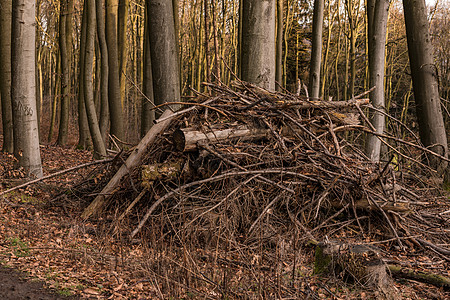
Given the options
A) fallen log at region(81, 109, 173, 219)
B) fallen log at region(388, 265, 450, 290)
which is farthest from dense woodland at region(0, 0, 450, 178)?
fallen log at region(388, 265, 450, 290)

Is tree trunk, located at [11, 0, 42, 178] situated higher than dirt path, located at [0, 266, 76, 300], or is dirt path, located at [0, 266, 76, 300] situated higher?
tree trunk, located at [11, 0, 42, 178]

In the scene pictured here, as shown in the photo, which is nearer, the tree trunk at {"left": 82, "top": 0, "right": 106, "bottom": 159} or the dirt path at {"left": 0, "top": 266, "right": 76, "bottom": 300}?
the dirt path at {"left": 0, "top": 266, "right": 76, "bottom": 300}

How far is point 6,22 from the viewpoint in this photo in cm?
1068

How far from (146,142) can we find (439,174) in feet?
18.3

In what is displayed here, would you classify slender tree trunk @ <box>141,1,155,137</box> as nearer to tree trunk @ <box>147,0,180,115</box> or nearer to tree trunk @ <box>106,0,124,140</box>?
tree trunk @ <box>106,0,124,140</box>

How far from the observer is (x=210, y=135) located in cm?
566

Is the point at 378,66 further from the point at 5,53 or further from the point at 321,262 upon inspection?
the point at 5,53

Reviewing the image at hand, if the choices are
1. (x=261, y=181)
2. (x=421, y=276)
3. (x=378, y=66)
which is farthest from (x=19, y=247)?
(x=378, y=66)

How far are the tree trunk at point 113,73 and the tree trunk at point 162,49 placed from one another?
4458 mm

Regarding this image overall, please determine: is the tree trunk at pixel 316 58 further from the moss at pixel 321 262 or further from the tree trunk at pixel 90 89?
the moss at pixel 321 262

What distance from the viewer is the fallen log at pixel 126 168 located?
19.7ft

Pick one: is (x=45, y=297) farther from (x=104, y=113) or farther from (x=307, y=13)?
(x=307, y=13)

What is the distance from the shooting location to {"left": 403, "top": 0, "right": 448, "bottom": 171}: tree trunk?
8.05 metres

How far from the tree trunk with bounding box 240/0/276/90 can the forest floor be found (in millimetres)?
3340
